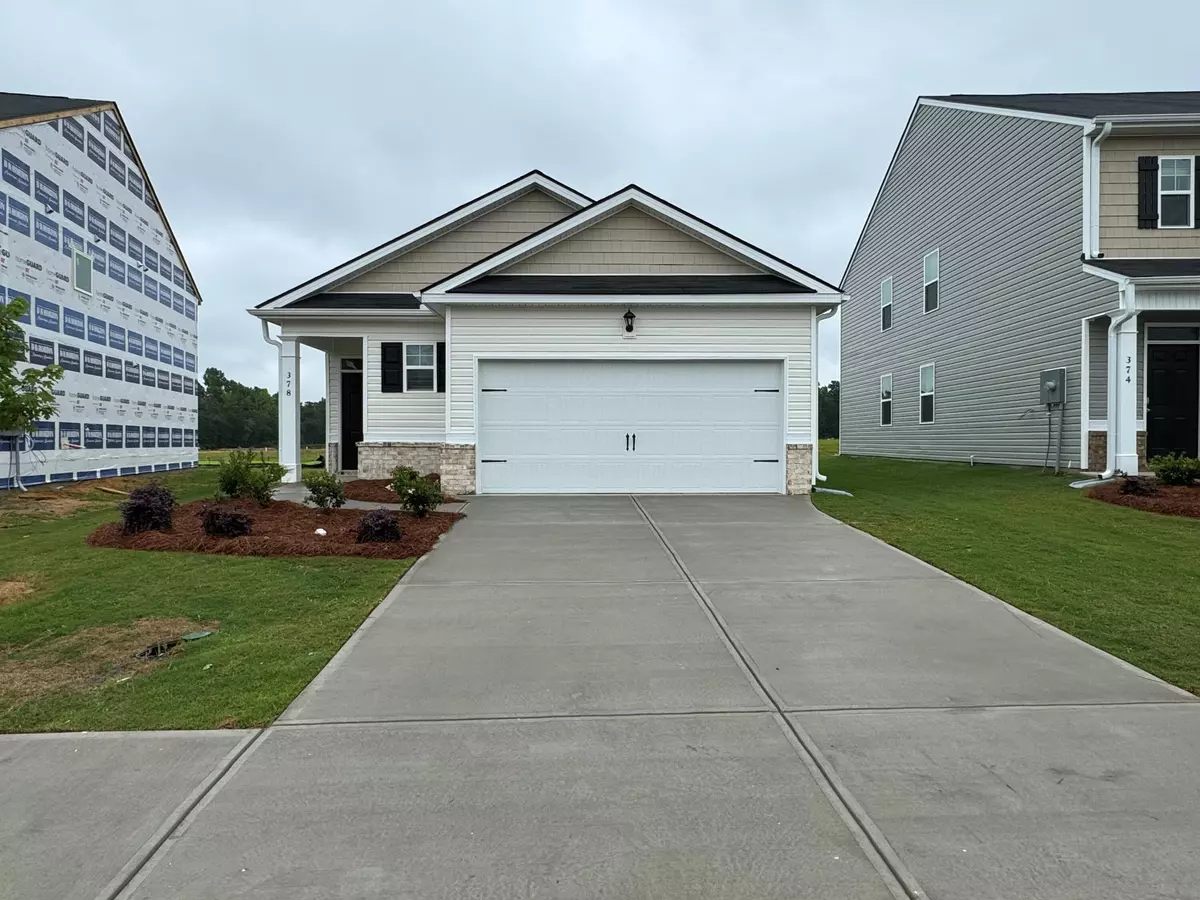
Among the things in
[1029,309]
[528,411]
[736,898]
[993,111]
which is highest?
[993,111]

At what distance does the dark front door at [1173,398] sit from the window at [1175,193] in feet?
7.73

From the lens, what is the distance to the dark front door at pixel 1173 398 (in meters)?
14.4

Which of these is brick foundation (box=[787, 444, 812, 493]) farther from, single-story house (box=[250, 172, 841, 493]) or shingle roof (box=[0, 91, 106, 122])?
shingle roof (box=[0, 91, 106, 122])

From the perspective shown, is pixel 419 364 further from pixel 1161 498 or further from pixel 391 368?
pixel 1161 498

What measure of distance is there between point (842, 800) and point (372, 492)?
1171 cm

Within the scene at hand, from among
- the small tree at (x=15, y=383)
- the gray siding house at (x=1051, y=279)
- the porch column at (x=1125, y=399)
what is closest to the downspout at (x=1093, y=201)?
the gray siding house at (x=1051, y=279)

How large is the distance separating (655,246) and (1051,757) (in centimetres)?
1173

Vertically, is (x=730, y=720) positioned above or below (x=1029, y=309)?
below

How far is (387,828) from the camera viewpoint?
2.90 metres

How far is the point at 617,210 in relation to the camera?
45.3 feet

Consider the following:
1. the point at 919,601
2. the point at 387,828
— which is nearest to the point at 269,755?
the point at 387,828

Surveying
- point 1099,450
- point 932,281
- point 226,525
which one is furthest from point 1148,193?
point 226,525

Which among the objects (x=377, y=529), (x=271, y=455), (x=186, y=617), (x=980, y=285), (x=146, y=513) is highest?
(x=980, y=285)

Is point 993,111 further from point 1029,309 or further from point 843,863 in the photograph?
point 843,863
